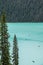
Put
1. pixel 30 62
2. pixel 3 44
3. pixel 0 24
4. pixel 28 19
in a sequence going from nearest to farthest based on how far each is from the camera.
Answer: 1. pixel 0 24
2. pixel 3 44
3. pixel 30 62
4. pixel 28 19

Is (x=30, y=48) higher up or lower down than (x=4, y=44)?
lower down

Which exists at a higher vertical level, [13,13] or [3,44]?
[3,44]

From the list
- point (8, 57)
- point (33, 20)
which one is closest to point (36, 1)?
point (33, 20)

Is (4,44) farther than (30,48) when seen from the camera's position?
No

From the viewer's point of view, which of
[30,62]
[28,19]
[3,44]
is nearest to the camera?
[3,44]

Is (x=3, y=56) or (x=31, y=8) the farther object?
(x=31, y=8)

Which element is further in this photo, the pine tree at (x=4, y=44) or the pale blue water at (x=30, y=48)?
the pale blue water at (x=30, y=48)

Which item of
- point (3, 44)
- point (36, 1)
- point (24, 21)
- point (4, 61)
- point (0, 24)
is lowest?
point (24, 21)

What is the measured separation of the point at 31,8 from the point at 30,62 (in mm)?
105997

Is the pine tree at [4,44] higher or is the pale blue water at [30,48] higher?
the pine tree at [4,44]

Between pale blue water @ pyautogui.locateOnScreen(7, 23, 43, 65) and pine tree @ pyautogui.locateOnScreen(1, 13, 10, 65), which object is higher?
pine tree @ pyautogui.locateOnScreen(1, 13, 10, 65)

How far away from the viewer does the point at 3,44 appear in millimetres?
8727

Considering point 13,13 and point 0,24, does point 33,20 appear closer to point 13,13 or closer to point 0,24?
point 13,13

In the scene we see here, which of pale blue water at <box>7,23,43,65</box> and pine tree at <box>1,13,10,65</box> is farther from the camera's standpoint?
pale blue water at <box>7,23,43,65</box>
